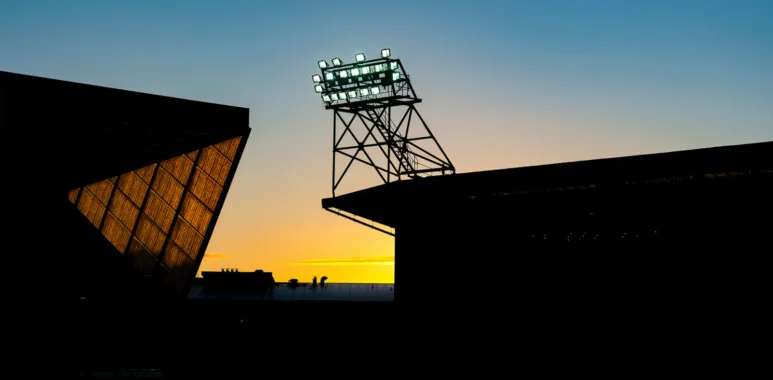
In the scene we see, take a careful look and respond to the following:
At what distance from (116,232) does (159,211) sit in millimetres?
2375

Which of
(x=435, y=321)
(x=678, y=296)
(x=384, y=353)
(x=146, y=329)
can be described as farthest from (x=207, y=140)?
(x=678, y=296)

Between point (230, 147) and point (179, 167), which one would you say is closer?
point (179, 167)

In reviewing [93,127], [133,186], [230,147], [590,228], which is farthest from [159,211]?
[590,228]

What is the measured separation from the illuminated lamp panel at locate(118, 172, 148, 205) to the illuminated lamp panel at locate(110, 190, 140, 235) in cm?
23

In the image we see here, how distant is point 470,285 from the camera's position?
26922 millimetres

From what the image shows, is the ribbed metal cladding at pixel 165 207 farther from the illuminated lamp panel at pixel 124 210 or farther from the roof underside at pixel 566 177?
the roof underside at pixel 566 177

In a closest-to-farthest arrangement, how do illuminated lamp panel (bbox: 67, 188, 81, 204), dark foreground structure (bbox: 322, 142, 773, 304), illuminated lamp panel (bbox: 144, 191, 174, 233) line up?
1. dark foreground structure (bbox: 322, 142, 773, 304)
2. illuminated lamp panel (bbox: 67, 188, 81, 204)
3. illuminated lamp panel (bbox: 144, 191, 174, 233)

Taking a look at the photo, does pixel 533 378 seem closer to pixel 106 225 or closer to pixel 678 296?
pixel 678 296

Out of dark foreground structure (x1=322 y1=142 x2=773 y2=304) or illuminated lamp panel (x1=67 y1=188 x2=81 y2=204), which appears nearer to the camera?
dark foreground structure (x1=322 y1=142 x2=773 y2=304)

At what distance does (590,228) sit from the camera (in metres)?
24.9

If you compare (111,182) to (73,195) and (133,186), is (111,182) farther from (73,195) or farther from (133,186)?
(73,195)

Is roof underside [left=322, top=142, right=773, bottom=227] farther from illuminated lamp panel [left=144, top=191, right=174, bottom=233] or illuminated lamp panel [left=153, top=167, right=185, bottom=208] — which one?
illuminated lamp panel [left=144, top=191, right=174, bottom=233]

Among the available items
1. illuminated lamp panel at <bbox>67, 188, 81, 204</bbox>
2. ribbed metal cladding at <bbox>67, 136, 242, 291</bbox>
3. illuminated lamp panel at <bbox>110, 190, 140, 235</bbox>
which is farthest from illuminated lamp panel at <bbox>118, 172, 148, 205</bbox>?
illuminated lamp panel at <bbox>67, 188, 81, 204</bbox>

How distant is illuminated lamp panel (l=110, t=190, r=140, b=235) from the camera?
28578 mm
